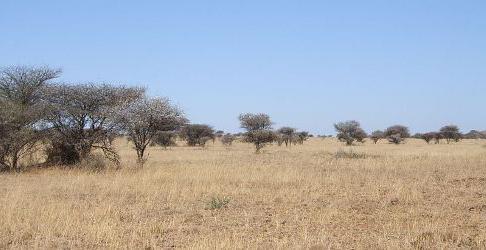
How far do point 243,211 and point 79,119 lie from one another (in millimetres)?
13920

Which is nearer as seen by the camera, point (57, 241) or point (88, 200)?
point (57, 241)

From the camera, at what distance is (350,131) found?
7469 cm

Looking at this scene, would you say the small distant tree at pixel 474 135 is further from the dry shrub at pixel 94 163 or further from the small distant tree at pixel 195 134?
the dry shrub at pixel 94 163

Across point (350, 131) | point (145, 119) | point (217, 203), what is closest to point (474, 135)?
point (350, 131)

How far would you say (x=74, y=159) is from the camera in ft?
79.0

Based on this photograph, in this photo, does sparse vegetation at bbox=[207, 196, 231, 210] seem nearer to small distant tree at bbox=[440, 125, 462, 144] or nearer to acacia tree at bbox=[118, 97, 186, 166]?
acacia tree at bbox=[118, 97, 186, 166]

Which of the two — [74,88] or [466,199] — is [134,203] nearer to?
[466,199]

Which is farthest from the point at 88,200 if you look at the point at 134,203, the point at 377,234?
the point at 377,234

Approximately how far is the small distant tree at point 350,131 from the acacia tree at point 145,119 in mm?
48779

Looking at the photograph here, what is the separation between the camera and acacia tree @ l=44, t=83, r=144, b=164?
904 inches

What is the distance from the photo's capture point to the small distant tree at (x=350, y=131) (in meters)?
73.4

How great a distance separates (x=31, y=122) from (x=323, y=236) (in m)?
16.9

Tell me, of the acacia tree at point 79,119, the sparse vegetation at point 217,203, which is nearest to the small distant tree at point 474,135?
the acacia tree at point 79,119

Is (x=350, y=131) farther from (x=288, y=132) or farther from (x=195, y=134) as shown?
(x=195, y=134)
